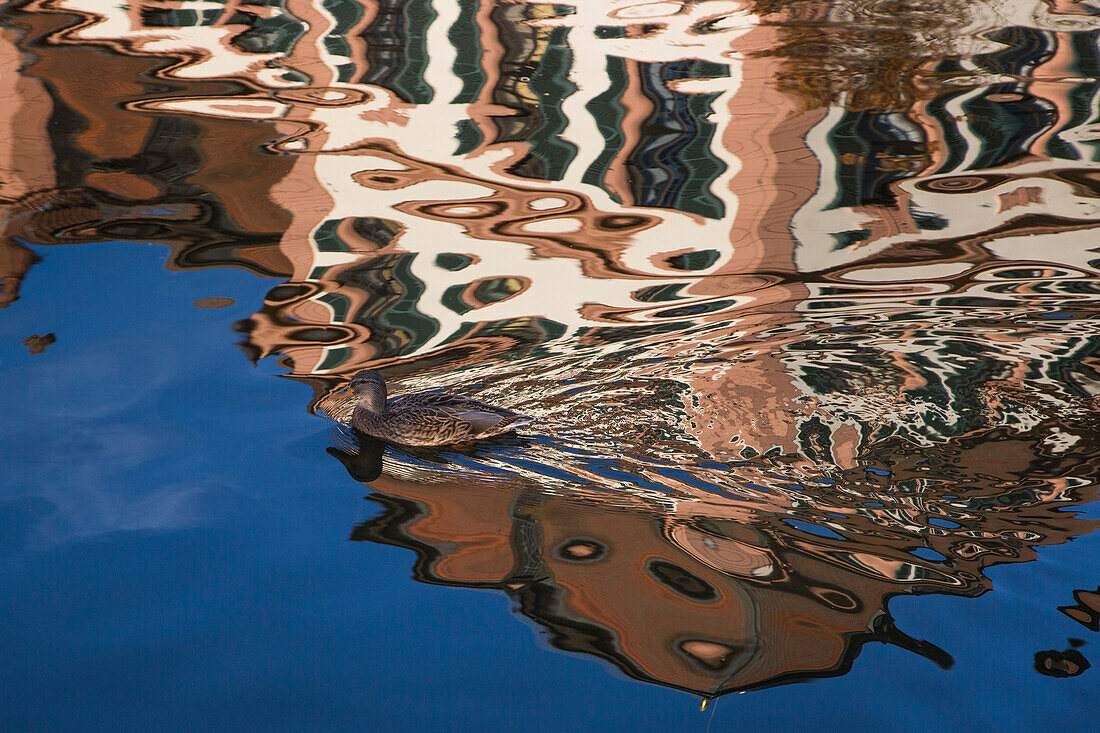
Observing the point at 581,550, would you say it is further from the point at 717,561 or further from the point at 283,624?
the point at 283,624

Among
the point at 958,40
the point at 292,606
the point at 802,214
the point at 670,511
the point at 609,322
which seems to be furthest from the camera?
the point at 958,40

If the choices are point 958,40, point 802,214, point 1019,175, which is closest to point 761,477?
point 802,214

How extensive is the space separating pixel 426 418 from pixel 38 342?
2.79 meters

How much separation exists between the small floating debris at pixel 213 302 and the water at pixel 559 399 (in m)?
0.03

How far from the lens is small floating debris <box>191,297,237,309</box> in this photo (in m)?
6.96

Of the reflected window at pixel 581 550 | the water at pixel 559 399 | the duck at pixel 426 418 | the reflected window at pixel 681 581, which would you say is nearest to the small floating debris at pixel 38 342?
the water at pixel 559 399

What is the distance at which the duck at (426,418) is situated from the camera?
17.7 feet

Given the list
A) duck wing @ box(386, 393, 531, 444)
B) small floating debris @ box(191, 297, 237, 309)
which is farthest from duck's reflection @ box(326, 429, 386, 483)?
small floating debris @ box(191, 297, 237, 309)

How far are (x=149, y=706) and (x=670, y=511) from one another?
2.38m

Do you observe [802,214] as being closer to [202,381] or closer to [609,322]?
[609,322]

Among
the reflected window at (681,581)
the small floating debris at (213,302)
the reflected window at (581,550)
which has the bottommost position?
the reflected window at (681,581)

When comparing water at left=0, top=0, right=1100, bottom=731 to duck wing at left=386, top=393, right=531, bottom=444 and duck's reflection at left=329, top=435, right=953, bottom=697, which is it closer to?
duck's reflection at left=329, top=435, right=953, bottom=697

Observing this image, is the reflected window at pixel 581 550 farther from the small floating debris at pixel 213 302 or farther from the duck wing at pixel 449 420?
the small floating debris at pixel 213 302

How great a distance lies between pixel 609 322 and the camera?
6688 mm
